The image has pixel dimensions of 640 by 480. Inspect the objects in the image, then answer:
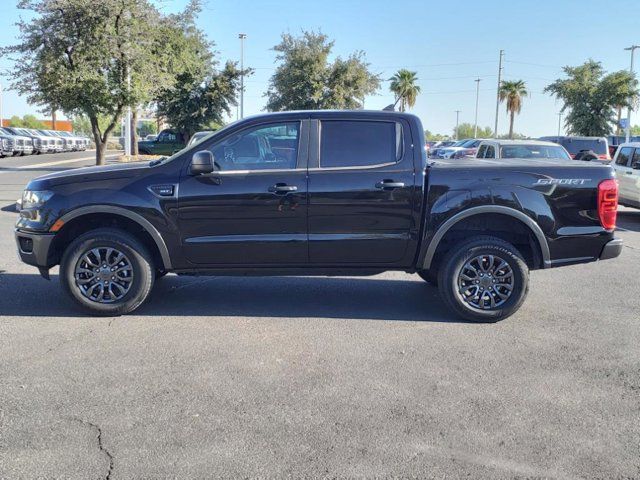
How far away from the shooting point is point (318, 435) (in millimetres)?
3490

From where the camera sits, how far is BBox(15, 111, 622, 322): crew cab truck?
547 centimetres


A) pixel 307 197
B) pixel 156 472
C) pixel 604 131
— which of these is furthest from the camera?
pixel 604 131

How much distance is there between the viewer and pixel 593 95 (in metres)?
36.9

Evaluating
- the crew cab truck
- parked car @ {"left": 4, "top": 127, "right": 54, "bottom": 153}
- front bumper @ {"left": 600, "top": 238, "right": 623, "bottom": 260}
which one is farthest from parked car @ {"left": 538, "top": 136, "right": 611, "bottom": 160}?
Result: parked car @ {"left": 4, "top": 127, "right": 54, "bottom": 153}

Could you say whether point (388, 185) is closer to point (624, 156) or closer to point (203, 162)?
point (203, 162)

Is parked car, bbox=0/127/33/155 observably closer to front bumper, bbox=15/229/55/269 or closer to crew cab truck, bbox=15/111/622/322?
front bumper, bbox=15/229/55/269

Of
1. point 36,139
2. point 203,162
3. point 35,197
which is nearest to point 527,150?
point 203,162

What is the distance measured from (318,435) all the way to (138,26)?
63.0ft

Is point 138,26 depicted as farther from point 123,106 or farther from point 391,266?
point 391,266

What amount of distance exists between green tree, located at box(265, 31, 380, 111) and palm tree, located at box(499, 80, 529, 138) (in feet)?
83.3

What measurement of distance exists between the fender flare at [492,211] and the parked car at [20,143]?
35.5 meters

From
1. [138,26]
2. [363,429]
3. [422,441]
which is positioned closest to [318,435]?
[363,429]

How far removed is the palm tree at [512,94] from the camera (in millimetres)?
54719

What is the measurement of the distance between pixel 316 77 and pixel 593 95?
17.9 m
